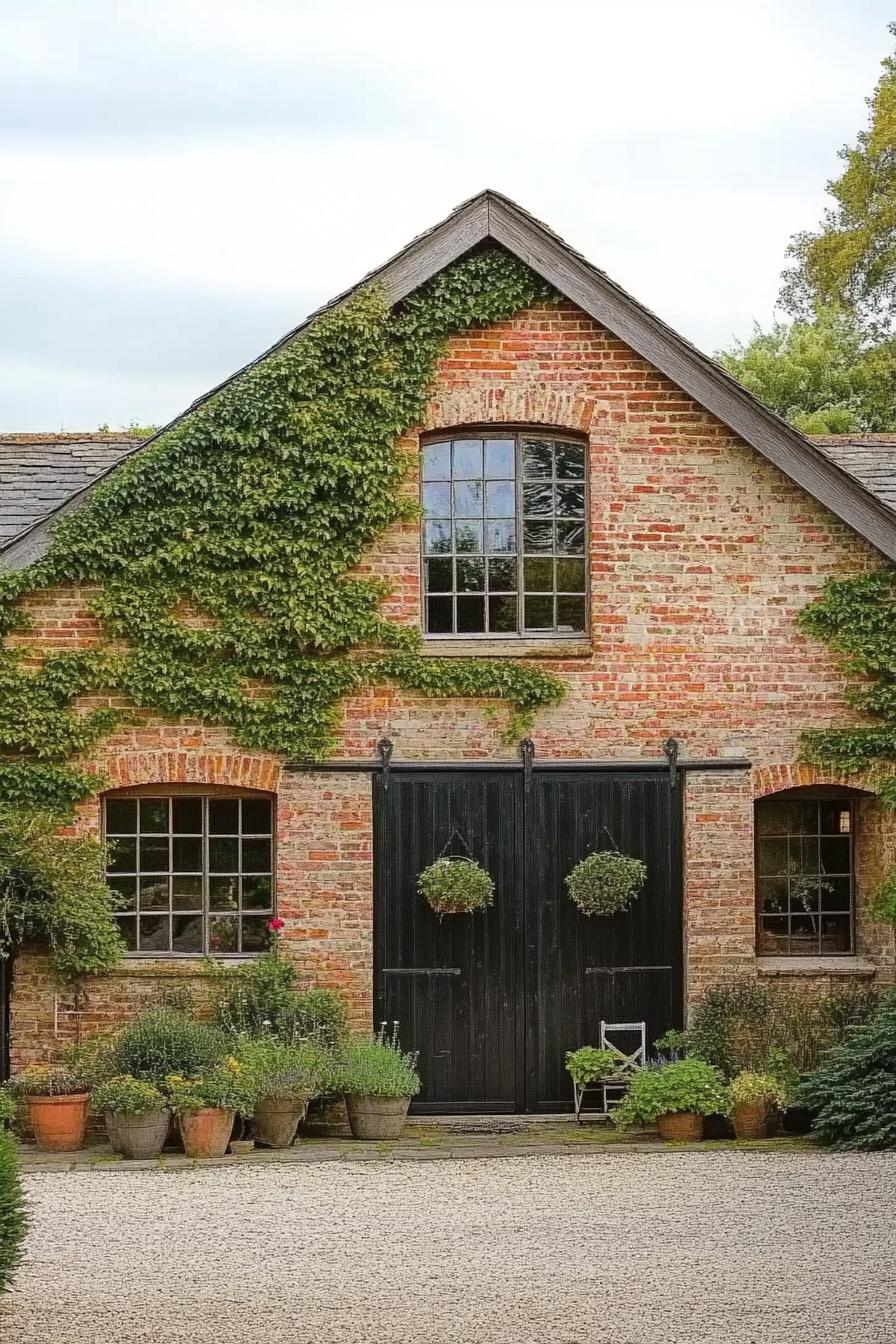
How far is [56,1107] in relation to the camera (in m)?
12.2

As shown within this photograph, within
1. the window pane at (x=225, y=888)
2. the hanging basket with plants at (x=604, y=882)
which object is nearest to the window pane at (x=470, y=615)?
the hanging basket with plants at (x=604, y=882)

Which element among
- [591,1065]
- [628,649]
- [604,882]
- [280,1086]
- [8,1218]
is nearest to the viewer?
[8,1218]

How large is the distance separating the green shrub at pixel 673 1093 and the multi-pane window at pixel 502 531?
355 centimetres

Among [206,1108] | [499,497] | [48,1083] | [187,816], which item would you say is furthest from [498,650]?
[48,1083]

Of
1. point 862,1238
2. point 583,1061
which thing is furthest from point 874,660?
point 862,1238

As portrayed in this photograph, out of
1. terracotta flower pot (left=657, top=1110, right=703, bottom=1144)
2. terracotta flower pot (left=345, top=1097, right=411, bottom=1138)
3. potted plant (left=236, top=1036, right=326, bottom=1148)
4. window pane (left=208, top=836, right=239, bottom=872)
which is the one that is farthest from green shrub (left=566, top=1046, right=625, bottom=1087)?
window pane (left=208, top=836, right=239, bottom=872)

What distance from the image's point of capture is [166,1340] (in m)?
7.47

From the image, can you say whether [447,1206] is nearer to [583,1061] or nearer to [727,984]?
[583,1061]

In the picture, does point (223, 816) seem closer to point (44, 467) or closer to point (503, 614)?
point (503, 614)

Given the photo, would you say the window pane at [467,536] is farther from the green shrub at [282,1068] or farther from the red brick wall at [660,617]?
the green shrub at [282,1068]

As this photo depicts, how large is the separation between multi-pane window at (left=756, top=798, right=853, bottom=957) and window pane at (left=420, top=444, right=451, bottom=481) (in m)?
3.72

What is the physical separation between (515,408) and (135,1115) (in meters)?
6.04

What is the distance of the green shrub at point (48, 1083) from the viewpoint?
12.3 metres

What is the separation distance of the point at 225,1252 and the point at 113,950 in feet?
14.1
